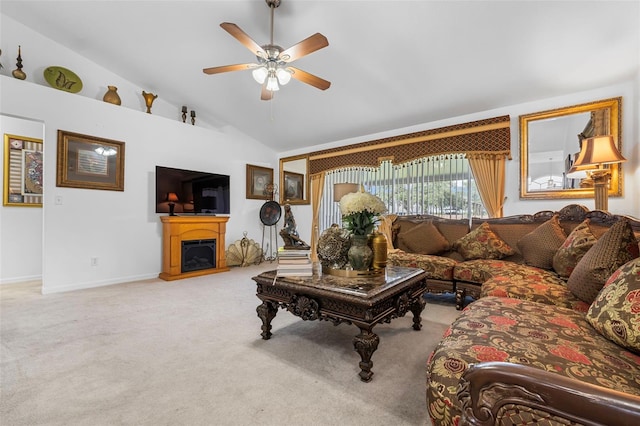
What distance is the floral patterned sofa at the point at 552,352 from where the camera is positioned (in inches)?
A: 21.2

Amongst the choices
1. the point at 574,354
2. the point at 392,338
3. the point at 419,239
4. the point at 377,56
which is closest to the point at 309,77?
the point at 377,56

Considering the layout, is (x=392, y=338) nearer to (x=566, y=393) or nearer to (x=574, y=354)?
(x=574, y=354)

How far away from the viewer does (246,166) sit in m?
5.84

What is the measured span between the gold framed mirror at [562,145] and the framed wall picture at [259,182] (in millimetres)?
4568

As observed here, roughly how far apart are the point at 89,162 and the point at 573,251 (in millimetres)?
5547

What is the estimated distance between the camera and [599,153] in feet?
9.28

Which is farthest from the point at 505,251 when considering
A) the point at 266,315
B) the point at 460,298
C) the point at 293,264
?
the point at 266,315

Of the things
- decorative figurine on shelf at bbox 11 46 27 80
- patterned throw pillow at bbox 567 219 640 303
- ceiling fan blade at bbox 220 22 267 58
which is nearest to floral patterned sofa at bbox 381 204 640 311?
patterned throw pillow at bbox 567 219 640 303

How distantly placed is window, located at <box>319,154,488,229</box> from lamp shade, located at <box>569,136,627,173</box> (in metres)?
1.31

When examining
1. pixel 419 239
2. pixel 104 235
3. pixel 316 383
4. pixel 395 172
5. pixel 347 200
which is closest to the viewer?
pixel 316 383

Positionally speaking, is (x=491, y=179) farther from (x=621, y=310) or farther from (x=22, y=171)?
(x=22, y=171)

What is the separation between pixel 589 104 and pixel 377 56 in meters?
2.60

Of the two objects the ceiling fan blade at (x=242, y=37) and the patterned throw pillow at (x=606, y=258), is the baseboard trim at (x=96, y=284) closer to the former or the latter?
the ceiling fan blade at (x=242, y=37)

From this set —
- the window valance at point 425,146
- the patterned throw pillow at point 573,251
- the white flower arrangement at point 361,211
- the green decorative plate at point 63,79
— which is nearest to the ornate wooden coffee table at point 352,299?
the white flower arrangement at point 361,211
